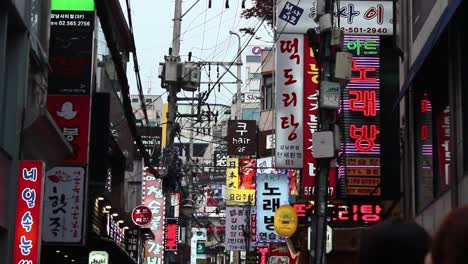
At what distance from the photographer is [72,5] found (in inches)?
867

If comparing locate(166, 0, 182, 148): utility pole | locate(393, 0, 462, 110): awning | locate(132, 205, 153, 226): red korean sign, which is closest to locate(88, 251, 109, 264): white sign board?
locate(132, 205, 153, 226): red korean sign

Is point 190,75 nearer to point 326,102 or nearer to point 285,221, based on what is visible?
point 285,221

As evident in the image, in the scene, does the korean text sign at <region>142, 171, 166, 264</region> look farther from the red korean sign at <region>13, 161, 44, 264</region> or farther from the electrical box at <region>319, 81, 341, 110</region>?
the electrical box at <region>319, 81, 341, 110</region>

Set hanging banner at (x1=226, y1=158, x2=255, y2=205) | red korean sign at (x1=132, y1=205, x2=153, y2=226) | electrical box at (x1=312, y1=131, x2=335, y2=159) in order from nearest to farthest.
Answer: electrical box at (x1=312, y1=131, x2=335, y2=159) → red korean sign at (x1=132, y1=205, x2=153, y2=226) → hanging banner at (x1=226, y1=158, x2=255, y2=205)

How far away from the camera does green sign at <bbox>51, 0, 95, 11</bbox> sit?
2177cm

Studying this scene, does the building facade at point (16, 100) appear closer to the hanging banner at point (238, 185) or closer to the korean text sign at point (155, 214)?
the korean text sign at point (155, 214)

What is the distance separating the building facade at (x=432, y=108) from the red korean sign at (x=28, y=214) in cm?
649

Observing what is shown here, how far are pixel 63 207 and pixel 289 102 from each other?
5.34 m

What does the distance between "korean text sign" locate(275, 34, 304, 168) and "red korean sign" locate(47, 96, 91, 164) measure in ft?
14.0

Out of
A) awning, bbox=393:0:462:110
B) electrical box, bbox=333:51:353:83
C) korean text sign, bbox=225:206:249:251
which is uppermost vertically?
awning, bbox=393:0:462:110

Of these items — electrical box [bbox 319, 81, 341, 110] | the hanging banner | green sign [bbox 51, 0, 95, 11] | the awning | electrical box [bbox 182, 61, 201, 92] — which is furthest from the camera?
the hanging banner

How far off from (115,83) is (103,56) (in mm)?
4186
